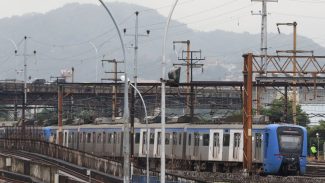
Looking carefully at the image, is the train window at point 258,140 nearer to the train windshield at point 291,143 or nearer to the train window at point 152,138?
the train windshield at point 291,143

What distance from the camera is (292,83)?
52.8 meters

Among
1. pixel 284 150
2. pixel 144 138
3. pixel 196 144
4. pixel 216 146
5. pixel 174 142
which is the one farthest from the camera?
pixel 144 138

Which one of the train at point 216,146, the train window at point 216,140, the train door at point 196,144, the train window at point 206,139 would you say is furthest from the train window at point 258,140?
the train door at point 196,144

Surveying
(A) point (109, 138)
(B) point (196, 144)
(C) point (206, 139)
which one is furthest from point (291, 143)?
(A) point (109, 138)

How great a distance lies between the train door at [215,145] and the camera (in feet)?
164

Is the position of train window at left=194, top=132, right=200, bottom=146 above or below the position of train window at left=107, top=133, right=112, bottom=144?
above

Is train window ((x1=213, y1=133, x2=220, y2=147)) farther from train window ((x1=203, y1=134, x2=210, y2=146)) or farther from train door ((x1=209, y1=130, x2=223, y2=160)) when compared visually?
train window ((x1=203, y1=134, x2=210, y2=146))

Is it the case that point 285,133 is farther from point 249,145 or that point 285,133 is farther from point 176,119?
point 176,119

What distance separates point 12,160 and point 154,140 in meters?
12.3

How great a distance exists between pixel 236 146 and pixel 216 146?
1.64m

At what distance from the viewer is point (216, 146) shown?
50.2 meters

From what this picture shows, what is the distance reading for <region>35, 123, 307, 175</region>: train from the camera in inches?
1831

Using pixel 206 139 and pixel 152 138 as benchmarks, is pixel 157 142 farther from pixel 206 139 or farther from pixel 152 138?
pixel 206 139

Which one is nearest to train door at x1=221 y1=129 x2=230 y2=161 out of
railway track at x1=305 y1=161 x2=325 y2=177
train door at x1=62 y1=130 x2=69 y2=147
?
railway track at x1=305 y1=161 x2=325 y2=177
